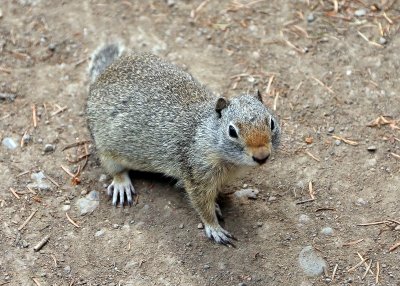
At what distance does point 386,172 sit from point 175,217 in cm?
163

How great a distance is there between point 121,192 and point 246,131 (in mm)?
1343

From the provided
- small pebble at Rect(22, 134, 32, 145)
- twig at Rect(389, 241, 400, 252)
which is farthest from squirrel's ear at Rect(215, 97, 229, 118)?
small pebble at Rect(22, 134, 32, 145)

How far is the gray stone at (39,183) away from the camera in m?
5.19

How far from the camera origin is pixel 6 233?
4.86m

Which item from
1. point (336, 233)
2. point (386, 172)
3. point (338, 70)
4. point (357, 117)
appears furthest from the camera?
point (338, 70)

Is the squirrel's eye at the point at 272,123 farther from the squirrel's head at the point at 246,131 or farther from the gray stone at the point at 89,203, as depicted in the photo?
the gray stone at the point at 89,203

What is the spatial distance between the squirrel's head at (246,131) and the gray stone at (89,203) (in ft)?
4.12

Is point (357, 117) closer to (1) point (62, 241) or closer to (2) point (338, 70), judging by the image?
(2) point (338, 70)

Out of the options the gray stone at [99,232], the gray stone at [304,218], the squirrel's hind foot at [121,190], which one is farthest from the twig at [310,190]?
the gray stone at [99,232]

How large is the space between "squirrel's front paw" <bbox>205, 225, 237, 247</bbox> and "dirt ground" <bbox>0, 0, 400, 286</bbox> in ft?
0.18

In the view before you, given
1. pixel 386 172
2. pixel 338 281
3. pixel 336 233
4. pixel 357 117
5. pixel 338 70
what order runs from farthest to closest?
pixel 338 70 < pixel 357 117 < pixel 386 172 < pixel 336 233 < pixel 338 281

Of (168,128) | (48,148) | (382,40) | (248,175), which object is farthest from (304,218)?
(48,148)

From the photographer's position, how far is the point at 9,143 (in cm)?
551

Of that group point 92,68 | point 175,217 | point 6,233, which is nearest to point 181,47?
point 92,68
